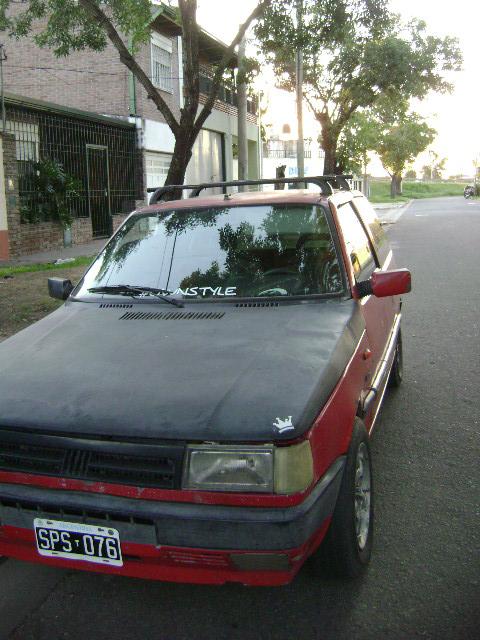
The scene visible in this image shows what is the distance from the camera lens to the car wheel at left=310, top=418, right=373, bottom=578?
2.70m

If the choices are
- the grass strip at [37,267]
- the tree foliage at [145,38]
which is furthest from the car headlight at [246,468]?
the grass strip at [37,267]

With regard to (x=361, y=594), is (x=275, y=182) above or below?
above

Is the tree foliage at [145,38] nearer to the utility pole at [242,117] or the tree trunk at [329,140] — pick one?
the utility pole at [242,117]

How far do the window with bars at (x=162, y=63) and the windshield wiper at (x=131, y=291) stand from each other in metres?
19.6

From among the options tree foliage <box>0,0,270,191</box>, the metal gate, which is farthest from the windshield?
the metal gate

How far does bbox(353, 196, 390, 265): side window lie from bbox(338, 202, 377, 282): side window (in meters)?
0.21

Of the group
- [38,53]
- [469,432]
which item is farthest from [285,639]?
[38,53]

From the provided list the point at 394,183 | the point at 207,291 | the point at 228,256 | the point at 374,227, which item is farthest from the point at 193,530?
the point at 394,183

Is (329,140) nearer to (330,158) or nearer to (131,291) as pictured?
(330,158)

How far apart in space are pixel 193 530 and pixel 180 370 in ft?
2.30

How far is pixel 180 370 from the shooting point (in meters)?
2.80

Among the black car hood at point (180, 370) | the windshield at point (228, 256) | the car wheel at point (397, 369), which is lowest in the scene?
the car wheel at point (397, 369)

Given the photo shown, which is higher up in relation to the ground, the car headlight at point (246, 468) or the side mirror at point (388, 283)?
the side mirror at point (388, 283)

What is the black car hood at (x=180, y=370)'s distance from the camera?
2.42 meters
